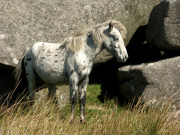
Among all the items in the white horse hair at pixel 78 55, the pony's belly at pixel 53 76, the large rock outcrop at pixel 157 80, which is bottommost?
the large rock outcrop at pixel 157 80

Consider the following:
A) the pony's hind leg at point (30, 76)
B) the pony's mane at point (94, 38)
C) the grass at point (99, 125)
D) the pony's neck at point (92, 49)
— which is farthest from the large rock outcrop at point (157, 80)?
the pony's hind leg at point (30, 76)

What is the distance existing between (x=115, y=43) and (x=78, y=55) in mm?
638

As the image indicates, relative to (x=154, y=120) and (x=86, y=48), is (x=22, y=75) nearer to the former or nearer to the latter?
(x=86, y=48)

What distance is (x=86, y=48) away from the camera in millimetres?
5758

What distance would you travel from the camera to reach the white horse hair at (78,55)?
5.62 meters

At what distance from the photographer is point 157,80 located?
22.4 ft

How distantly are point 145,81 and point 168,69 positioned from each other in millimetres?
518

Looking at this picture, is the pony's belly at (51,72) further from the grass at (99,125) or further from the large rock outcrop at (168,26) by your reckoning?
the large rock outcrop at (168,26)

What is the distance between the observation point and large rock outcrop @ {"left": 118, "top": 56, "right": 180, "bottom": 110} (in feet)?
22.0

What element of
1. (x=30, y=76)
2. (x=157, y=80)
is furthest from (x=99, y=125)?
(x=157, y=80)

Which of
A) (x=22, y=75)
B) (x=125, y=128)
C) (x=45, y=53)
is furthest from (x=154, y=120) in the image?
(x=22, y=75)

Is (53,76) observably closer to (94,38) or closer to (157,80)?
(94,38)

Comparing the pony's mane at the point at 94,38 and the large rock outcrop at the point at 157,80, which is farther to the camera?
the large rock outcrop at the point at 157,80

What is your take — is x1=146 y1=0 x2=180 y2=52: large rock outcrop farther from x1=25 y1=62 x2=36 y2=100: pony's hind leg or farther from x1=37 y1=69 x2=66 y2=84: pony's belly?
x1=25 y1=62 x2=36 y2=100: pony's hind leg
